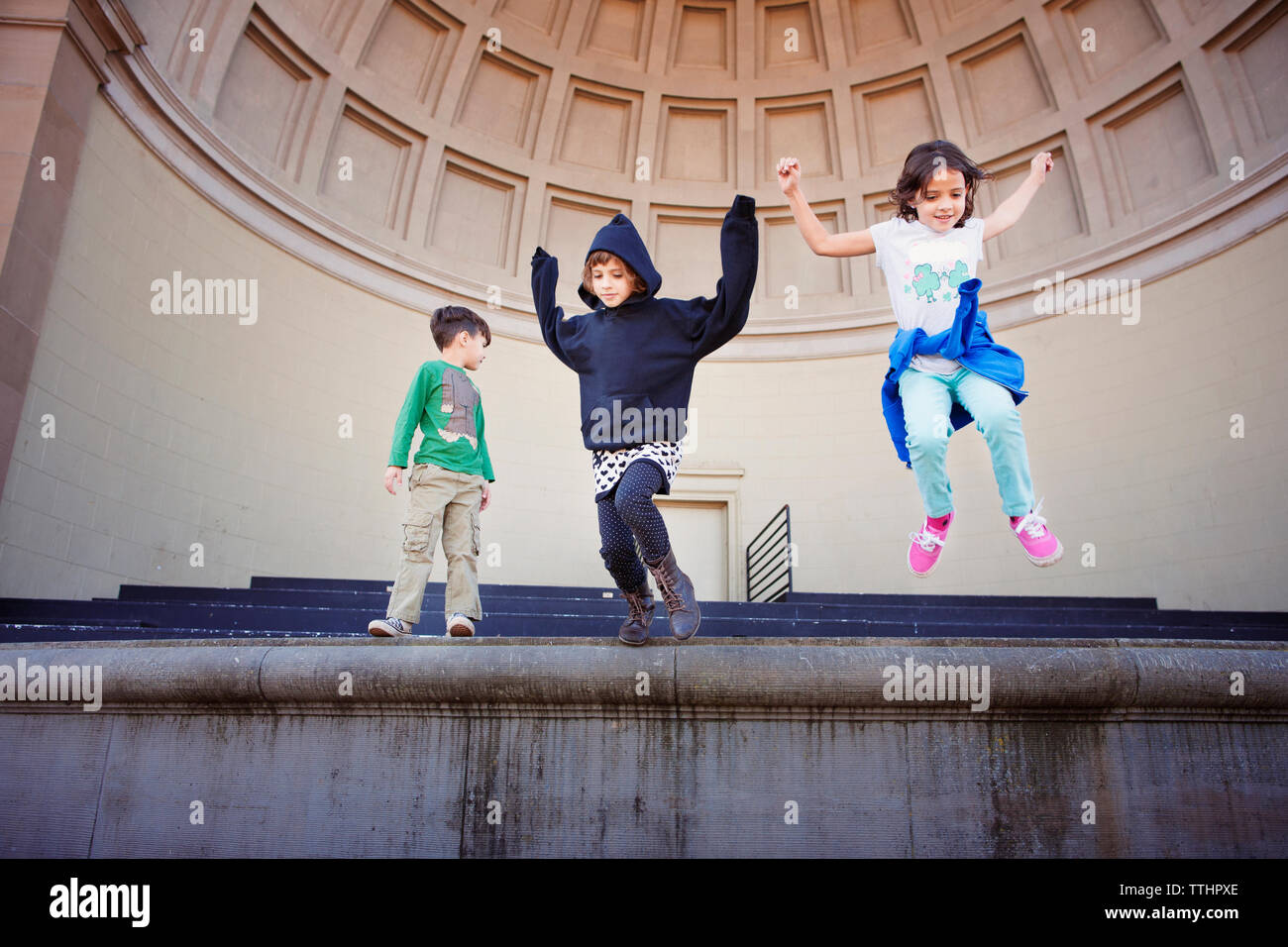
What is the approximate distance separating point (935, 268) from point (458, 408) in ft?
Answer: 8.42

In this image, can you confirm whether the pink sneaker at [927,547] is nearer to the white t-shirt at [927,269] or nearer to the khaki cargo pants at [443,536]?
the white t-shirt at [927,269]

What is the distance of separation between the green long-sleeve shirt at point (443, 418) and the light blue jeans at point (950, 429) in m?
2.34

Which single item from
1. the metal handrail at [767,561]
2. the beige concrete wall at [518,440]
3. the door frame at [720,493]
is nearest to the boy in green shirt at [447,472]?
the beige concrete wall at [518,440]

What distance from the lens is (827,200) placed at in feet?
43.8

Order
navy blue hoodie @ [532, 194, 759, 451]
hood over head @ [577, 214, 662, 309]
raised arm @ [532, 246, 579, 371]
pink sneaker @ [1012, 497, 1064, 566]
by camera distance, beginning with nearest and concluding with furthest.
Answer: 1. navy blue hoodie @ [532, 194, 759, 451]
2. hood over head @ [577, 214, 662, 309]
3. pink sneaker @ [1012, 497, 1064, 566]
4. raised arm @ [532, 246, 579, 371]

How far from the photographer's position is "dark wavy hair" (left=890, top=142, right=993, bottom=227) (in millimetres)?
4129

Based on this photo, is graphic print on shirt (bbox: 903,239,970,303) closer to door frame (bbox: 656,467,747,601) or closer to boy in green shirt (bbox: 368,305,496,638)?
boy in green shirt (bbox: 368,305,496,638)

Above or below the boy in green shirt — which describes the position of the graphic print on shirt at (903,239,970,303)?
above

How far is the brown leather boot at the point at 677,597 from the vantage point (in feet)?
11.2

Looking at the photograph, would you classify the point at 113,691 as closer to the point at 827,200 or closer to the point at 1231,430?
the point at 1231,430

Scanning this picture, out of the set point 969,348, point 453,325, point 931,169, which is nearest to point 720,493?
point 453,325

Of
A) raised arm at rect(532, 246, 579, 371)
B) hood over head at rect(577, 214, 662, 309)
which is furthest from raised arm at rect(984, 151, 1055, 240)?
raised arm at rect(532, 246, 579, 371)

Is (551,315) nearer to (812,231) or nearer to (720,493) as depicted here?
(812,231)
